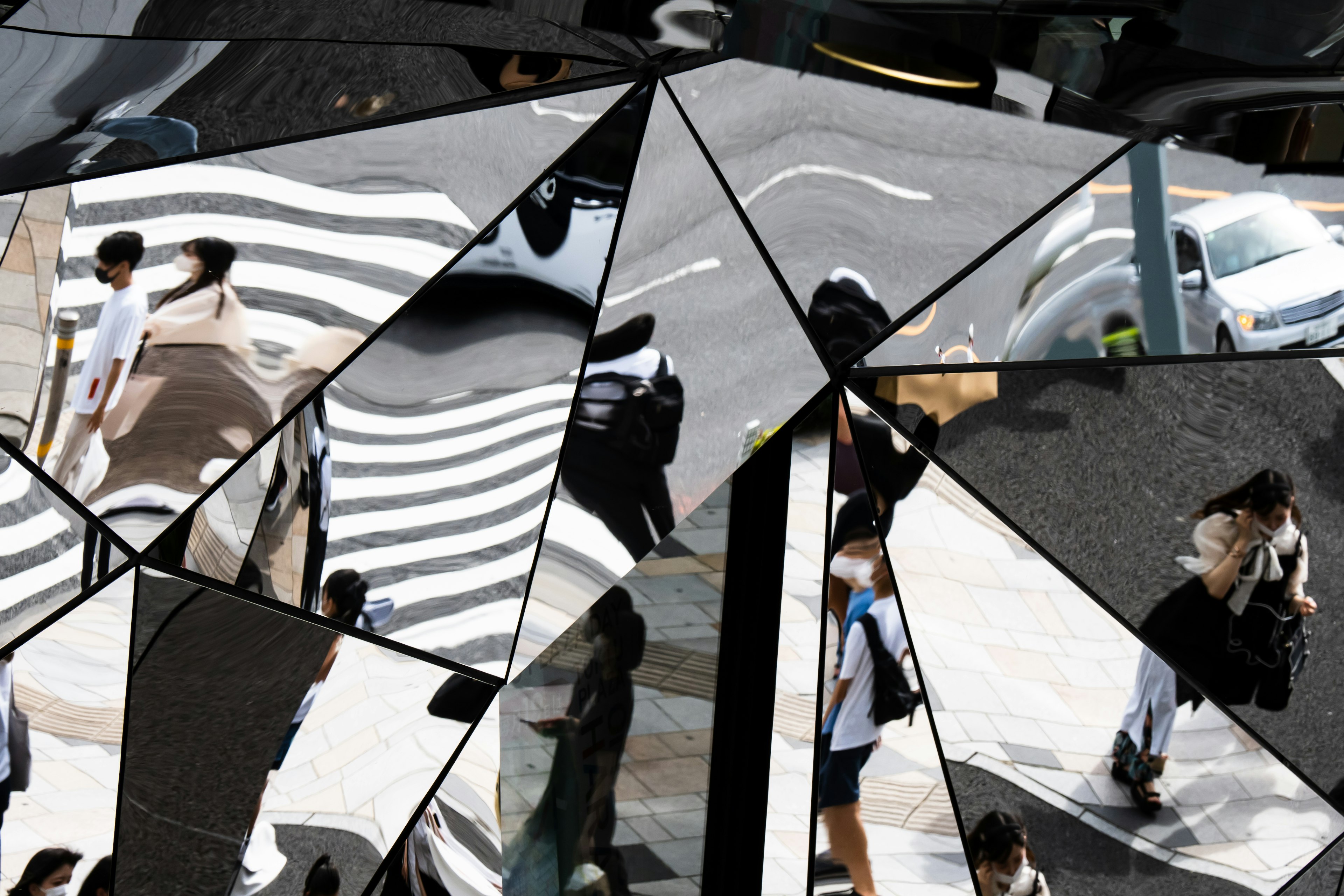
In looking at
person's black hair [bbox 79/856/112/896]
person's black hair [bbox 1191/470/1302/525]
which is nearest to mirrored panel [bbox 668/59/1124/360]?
person's black hair [bbox 1191/470/1302/525]

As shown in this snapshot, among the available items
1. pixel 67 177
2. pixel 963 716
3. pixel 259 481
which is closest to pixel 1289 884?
pixel 963 716

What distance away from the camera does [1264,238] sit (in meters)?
3.39

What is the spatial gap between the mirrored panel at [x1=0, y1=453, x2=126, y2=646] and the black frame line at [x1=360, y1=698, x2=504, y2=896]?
53.9 inches

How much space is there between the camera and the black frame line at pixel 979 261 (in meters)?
3.43

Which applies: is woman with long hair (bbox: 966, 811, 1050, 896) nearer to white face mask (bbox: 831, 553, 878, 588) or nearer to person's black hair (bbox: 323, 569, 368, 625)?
white face mask (bbox: 831, 553, 878, 588)

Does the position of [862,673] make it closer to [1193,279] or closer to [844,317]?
[844,317]

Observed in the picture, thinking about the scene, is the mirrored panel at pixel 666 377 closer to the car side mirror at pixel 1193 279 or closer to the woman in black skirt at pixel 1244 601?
the car side mirror at pixel 1193 279

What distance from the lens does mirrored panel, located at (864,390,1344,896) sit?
12.4 feet

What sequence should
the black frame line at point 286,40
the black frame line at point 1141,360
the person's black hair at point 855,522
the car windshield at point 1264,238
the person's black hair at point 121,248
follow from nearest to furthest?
1. the black frame line at point 286,40
2. the car windshield at point 1264,238
3. the black frame line at point 1141,360
4. the person's black hair at point 121,248
5. the person's black hair at point 855,522

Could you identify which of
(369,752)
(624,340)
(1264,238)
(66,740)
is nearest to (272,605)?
(369,752)

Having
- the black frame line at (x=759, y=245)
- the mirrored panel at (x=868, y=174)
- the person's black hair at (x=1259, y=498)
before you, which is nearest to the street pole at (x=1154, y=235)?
the mirrored panel at (x=868, y=174)

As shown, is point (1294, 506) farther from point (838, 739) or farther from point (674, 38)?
point (674, 38)

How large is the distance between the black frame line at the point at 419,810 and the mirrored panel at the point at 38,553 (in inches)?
53.9

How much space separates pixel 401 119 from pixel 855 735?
2583 mm
